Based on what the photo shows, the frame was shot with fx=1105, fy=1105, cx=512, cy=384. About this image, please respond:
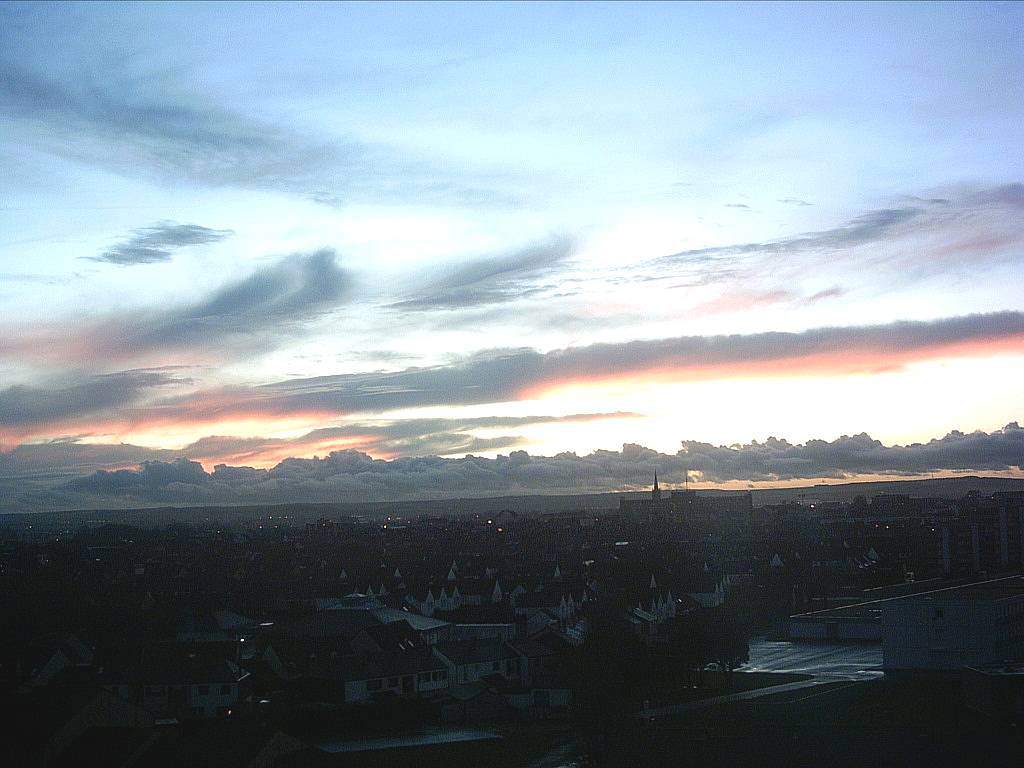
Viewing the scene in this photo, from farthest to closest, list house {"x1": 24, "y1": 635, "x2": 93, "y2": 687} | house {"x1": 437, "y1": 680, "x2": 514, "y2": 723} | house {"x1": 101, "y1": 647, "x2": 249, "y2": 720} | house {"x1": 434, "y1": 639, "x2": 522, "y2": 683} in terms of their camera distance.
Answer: house {"x1": 434, "y1": 639, "x2": 522, "y2": 683} → house {"x1": 24, "y1": 635, "x2": 93, "y2": 687} → house {"x1": 437, "y1": 680, "x2": 514, "y2": 723} → house {"x1": 101, "y1": 647, "x2": 249, "y2": 720}

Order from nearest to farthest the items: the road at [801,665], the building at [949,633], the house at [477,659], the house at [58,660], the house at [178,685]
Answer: the house at [178,685] < the road at [801,665] < the house at [58,660] < the building at [949,633] < the house at [477,659]

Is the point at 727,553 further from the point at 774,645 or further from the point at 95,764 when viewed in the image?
the point at 95,764

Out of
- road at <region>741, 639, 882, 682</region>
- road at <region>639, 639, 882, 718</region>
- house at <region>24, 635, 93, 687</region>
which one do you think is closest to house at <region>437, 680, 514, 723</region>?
road at <region>639, 639, 882, 718</region>

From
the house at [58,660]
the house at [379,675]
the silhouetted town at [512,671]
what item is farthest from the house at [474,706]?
the house at [58,660]

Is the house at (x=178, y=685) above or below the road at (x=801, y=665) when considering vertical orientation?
above

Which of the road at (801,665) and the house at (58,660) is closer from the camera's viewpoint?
the road at (801,665)

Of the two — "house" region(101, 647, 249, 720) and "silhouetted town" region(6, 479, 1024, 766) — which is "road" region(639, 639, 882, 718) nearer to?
"silhouetted town" region(6, 479, 1024, 766)

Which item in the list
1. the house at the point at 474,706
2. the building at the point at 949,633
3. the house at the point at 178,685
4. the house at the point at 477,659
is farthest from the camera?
the house at the point at 477,659

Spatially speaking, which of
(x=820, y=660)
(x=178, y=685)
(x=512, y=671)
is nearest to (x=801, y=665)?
(x=820, y=660)

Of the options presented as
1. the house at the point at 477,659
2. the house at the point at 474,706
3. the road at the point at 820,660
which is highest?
the house at the point at 477,659

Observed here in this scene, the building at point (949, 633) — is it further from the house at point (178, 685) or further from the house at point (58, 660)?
the house at point (58, 660)

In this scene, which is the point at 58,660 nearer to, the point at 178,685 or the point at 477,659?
the point at 178,685
